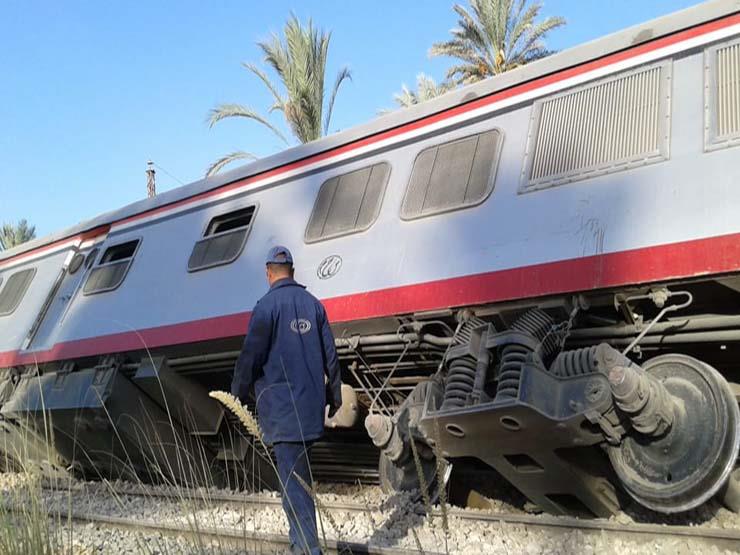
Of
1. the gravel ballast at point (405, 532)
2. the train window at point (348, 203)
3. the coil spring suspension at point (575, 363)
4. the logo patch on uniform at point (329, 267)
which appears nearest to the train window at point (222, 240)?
the train window at point (348, 203)

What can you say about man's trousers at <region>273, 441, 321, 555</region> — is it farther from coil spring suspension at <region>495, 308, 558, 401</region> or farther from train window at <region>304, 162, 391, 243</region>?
train window at <region>304, 162, 391, 243</region>

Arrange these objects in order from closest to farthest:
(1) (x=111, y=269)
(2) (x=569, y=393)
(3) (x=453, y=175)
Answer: (2) (x=569, y=393)
(3) (x=453, y=175)
(1) (x=111, y=269)

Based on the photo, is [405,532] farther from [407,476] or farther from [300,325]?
[300,325]

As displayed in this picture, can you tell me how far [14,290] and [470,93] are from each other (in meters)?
8.59

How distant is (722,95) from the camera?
15.2ft

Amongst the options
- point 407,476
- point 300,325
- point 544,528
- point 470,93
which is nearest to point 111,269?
point 407,476

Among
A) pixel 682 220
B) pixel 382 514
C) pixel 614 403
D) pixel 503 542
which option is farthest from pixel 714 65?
pixel 382 514

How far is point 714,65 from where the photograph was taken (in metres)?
4.74

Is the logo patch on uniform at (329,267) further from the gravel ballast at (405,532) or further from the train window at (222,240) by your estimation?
the gravel ballast at (405,532)

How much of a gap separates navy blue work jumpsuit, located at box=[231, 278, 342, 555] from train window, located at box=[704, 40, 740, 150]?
2582 mm

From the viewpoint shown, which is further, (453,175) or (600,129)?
(453,175)

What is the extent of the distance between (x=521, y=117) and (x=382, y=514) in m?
3.14

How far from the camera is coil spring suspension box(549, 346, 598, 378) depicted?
14.9 ft

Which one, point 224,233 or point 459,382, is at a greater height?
point 224,233
